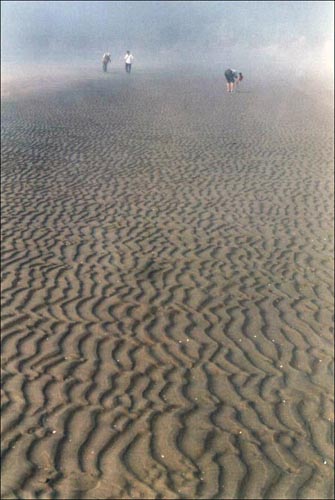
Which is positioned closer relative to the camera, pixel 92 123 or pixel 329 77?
pixel 92 123

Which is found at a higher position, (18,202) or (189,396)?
(18,202)

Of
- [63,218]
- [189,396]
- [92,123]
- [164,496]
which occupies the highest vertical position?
[92,123]

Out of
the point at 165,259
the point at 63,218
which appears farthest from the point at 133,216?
the point at 165,259

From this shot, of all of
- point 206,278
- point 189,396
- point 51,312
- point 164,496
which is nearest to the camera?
point 164,496

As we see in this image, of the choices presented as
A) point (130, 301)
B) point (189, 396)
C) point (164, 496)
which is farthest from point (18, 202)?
point (164, 496)

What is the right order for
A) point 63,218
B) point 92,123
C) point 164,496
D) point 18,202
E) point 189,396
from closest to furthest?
point 164,496, point 189,396, point 63,218, point 18,202, point 92,123

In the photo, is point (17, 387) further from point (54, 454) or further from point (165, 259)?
point (165, 259)
